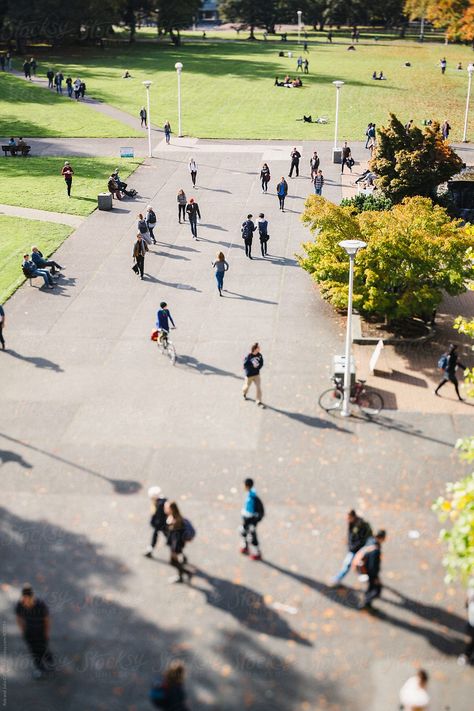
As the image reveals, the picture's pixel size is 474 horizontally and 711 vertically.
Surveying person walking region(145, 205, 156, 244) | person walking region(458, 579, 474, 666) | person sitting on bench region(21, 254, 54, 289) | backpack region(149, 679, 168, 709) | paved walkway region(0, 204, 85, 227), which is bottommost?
person walking region(458, 579, 474, 666)

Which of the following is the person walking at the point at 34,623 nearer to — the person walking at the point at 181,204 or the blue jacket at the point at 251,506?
the blue jacket at the point at 251,506

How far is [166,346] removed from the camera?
64.7 feet

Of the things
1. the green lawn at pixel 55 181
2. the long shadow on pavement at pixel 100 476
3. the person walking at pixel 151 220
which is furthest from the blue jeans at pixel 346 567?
the green lawn at pixel 55 181

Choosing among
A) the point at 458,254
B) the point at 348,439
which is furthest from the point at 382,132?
the point at 348,439

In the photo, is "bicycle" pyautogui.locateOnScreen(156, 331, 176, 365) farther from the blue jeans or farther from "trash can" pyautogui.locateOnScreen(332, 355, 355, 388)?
the blue jeans

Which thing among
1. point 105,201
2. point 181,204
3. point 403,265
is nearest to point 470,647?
point 403,265

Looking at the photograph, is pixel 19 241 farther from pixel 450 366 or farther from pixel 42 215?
pixel 450 366

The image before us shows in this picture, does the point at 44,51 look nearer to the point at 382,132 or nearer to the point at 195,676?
the point at 382,132

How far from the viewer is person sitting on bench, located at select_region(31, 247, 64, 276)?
24.6 m

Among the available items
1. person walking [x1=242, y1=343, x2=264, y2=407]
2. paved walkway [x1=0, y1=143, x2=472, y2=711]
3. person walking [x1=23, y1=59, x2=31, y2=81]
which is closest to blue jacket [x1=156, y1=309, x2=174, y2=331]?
paved walkway [x1=0, y1=143, x2=472, y2=711]

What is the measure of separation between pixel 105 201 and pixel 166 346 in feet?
47.0

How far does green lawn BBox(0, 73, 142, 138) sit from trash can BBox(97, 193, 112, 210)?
52.0ft

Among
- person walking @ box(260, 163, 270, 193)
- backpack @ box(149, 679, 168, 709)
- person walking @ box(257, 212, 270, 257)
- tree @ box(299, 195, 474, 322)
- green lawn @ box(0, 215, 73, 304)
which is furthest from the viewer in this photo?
person walking @ box(260, 163, 270, 193)

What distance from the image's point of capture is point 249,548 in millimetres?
12836
